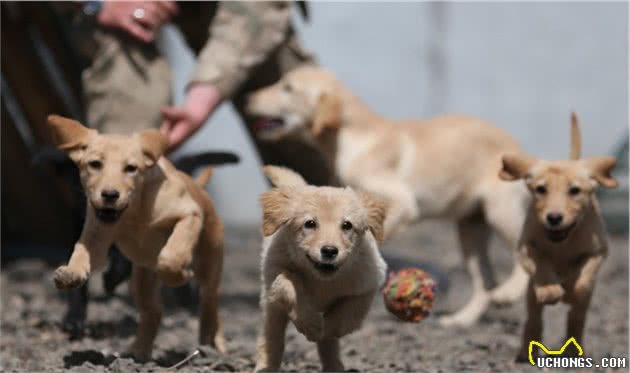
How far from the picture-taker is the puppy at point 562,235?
500 cm

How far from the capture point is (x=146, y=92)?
6414 mm

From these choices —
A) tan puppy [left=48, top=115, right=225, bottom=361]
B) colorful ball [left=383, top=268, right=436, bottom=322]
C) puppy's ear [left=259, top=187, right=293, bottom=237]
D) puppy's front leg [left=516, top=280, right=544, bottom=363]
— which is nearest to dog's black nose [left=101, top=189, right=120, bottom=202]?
tan puppy [left=48, top=115, right=225, bottom=361]

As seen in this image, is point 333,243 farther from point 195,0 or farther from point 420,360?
point 195,0

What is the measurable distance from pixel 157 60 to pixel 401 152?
5.80 ft

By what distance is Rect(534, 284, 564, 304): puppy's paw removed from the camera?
4.95 m

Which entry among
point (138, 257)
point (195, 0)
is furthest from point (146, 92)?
point (138, 257)

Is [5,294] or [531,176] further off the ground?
[531,176]

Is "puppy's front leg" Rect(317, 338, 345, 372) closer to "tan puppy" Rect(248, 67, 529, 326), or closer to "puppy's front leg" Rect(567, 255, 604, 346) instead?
"puppy's front leg" Rect(567, 255, 604, 346)

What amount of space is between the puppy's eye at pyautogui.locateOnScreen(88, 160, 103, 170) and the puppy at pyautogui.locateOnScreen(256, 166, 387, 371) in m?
0.70

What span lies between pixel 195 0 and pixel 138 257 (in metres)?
2.34

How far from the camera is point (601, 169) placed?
5.18 metres

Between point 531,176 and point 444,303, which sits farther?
point 444,303

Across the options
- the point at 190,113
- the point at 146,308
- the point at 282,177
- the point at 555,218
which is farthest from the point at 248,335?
the point at 555,218

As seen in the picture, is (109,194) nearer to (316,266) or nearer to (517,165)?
(316,266)
